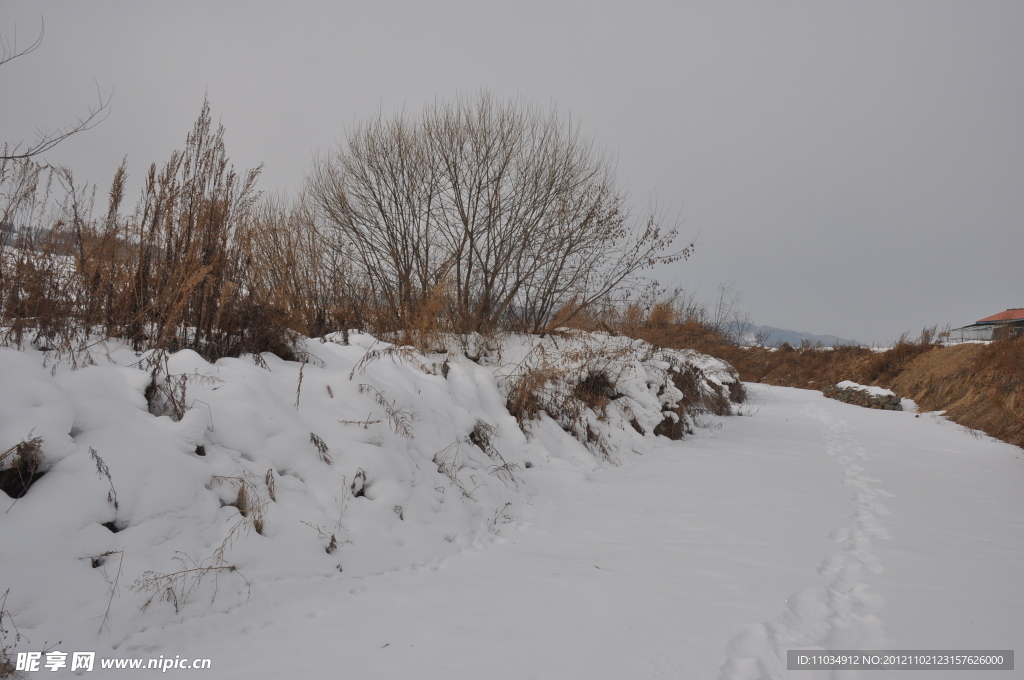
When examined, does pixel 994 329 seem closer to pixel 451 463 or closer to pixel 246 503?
pixel 451 463

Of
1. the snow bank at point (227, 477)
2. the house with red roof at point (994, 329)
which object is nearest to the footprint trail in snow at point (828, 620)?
the snow bank at point (227, 477)

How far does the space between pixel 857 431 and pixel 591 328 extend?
5653 mm

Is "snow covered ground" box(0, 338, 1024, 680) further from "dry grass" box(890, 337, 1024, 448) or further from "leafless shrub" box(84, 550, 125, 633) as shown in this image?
"dry grass" box(890, 337, 1024, 448)

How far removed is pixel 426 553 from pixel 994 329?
66.6 feet

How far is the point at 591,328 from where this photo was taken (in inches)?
330

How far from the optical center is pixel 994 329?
15766 millimetres

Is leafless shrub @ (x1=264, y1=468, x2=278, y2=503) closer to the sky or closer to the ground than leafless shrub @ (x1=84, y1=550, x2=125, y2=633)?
closer to the sky

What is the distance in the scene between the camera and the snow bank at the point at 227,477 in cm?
200

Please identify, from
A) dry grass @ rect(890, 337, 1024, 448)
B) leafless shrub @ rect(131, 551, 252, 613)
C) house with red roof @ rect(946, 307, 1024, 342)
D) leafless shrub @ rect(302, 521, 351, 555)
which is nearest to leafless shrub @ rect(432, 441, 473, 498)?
leafless shrub @ rect(302, 521, 351, 555)

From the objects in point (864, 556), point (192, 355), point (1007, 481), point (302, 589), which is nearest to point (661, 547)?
point (864, 556)

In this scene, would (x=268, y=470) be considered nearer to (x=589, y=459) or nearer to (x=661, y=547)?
(x=661, y=547)

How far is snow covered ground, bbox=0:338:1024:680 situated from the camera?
1921 millimetres

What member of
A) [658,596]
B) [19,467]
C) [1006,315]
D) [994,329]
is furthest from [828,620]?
[1006,315]

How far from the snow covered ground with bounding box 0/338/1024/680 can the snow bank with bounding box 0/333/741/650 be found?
1 cm
